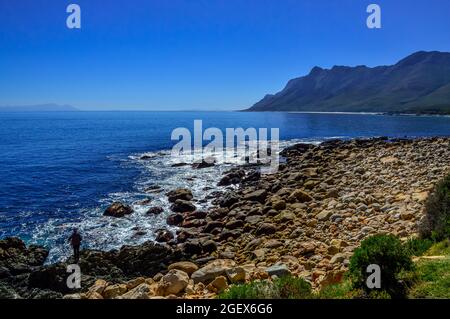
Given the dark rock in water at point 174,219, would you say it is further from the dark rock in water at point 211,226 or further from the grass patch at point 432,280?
the grass patch at point 432,280

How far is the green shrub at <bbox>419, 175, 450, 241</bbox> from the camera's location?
11.0 meters

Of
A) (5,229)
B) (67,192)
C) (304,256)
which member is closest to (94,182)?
(67,192)

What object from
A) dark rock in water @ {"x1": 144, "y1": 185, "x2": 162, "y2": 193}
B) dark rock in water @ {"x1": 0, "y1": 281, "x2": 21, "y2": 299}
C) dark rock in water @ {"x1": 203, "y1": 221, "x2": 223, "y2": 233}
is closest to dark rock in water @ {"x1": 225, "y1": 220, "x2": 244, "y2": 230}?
dark rock in water @ {"x1": 203, "y1": 221, "x2": 223, "y2": 233}

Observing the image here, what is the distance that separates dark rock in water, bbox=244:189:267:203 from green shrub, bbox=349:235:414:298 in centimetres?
1673

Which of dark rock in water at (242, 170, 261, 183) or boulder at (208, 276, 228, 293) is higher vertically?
dark rock in water at (242, 170, 261, 183)

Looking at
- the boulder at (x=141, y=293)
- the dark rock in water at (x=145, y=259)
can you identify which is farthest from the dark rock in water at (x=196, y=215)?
the boulder at (x=141, y=293)

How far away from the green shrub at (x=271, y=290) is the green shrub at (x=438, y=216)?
17.8 ft

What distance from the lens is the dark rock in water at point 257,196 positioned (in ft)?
82.6

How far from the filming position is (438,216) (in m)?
11.6

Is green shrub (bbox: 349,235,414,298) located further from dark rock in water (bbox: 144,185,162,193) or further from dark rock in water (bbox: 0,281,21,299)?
dark rock in water (bbox: 144,185,162,193)

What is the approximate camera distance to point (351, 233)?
15.2 m

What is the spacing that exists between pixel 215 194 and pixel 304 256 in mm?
15360
